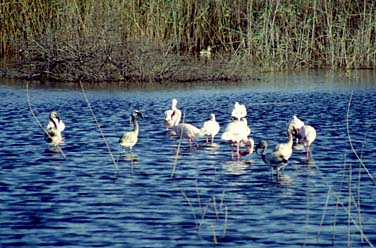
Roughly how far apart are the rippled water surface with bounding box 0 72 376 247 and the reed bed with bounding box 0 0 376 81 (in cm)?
368

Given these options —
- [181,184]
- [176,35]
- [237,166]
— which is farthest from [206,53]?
[181,184]

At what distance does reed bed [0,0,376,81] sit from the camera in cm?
2427

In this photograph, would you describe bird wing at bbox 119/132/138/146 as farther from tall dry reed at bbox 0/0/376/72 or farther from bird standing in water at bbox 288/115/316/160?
tall dry reed at bbox 0/0/376/72

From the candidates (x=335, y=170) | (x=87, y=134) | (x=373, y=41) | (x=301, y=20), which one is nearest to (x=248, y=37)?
(x=301, y=20)

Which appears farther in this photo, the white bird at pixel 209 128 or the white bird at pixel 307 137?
the white bird at pixel 209 128

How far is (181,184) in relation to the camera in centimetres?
1140

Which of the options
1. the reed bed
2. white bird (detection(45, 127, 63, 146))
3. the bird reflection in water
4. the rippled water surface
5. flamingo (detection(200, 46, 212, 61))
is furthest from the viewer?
flamingo (detection(200, 46, 212, 61))

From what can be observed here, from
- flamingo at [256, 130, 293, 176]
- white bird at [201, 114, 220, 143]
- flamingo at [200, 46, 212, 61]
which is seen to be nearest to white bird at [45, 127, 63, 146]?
white bird at [201, 114, 220, 143]

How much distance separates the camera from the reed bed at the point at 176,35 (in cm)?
2427

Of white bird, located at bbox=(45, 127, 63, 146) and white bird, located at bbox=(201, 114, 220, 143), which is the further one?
white bird, located at bbox=(201, 114, 220, 143)

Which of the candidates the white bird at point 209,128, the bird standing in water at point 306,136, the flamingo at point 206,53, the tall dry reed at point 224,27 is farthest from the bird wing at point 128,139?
the flamingo at point 206,53

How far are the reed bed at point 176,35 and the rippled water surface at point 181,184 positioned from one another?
368 cm

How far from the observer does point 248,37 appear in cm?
2561

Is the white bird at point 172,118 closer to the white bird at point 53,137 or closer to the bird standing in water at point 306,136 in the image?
the white bird at point 53,137
